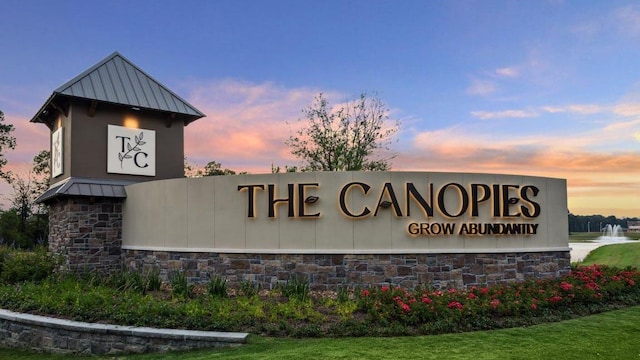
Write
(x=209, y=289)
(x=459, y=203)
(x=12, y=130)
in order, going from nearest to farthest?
(x=209, y=289)
(x=459, y=203)
(x=12, y=130)

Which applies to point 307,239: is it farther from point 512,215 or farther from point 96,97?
point 96,97

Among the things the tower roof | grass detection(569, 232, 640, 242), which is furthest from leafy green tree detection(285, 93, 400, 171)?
grass detection(569, 232, 640, 242)


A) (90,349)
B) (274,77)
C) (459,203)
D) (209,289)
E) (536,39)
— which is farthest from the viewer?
(274,77)

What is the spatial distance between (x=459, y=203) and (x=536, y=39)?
236 inches

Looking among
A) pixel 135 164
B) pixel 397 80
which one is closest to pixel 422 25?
pixel 397 80

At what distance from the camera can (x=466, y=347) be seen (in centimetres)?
681

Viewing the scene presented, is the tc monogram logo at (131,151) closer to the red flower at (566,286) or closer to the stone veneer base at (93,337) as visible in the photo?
the stone veneer base at (93,337)

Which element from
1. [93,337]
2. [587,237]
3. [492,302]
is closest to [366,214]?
[492,302]

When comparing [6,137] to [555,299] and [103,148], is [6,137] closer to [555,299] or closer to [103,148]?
[103,148]

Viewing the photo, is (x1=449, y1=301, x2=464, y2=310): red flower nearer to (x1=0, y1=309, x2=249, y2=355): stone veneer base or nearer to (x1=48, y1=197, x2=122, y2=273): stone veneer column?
(x1=0, y1=309, x2=249, y2=355): stone veneer base

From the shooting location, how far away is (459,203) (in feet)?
35.0

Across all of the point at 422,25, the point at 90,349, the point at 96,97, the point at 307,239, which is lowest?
the point at 90,349

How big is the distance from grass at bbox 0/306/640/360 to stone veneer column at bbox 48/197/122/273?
5251mm

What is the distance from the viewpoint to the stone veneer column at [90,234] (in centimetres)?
1284
